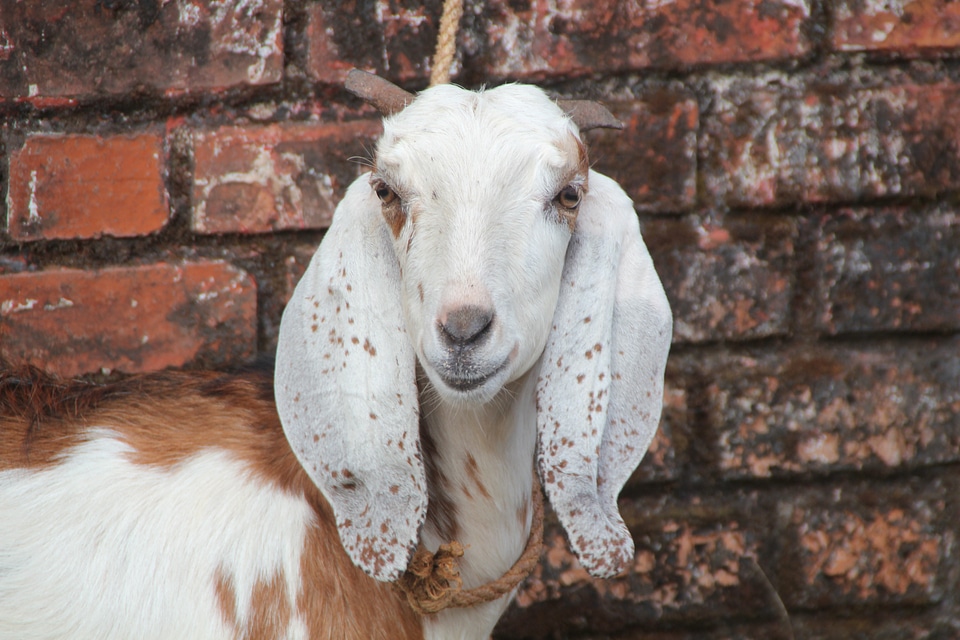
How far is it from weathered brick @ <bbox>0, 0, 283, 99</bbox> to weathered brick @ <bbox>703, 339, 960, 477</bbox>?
4.00 feet

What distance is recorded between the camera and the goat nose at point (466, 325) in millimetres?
1066

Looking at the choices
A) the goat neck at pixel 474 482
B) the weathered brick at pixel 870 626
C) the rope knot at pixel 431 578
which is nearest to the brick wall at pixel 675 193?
the weathered brick at pixel 870 626

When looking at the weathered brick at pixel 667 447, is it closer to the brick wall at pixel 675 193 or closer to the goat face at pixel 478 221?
the brick wall at pixel 675 193

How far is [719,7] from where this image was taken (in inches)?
65.6

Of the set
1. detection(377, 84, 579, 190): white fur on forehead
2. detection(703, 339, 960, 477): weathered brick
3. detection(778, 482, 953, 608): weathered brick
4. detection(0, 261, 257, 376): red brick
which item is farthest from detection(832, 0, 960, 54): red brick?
detection(0, 261, 257, 376): red brick

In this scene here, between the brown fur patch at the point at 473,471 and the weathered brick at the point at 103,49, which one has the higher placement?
the weathered brick at the point at 103,49

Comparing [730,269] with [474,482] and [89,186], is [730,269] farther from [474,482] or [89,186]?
[89,186]

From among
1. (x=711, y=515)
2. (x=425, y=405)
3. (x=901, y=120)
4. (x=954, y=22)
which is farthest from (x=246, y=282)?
(x=954, y=22)

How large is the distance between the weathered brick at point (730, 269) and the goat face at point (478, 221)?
488mm

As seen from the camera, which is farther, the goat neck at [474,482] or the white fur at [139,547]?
the goat neck at [474,482]

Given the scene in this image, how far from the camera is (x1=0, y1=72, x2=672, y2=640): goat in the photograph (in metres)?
1.18

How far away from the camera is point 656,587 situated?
1.78 m

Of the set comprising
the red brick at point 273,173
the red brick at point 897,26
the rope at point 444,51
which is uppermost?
the red brick at point 897,26

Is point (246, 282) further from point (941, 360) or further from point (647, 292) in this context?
point (941, 360)
